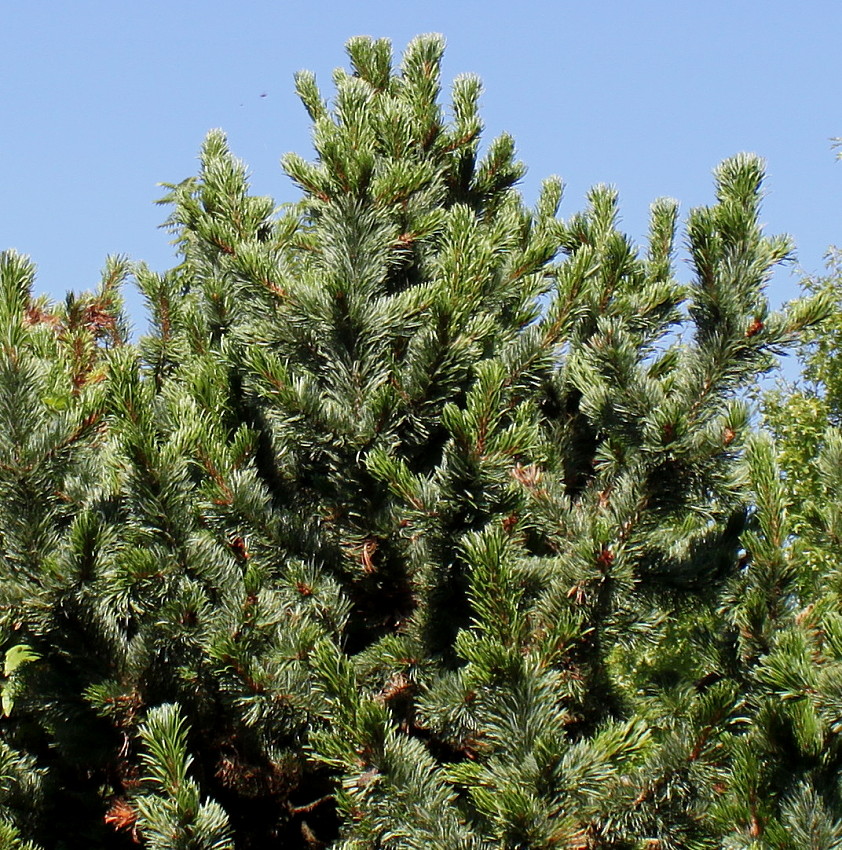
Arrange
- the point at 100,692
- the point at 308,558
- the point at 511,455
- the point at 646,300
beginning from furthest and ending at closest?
the point at 646,300 → the point at 308,558 → the point at 100,692 → the point at 511,455

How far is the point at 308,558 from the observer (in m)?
4.06

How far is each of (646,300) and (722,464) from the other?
3.65ft

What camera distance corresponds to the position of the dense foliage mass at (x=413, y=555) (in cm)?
329

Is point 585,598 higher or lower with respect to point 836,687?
higher

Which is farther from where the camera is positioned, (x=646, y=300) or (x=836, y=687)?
(x=646, y=300)

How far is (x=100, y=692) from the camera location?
381 cm

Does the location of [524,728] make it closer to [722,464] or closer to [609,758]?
[609,758]

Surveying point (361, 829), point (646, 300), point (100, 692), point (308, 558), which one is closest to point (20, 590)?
point (100, 692)

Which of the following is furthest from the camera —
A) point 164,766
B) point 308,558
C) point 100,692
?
point 308,558

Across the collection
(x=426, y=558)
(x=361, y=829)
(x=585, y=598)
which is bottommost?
(x=361, y=829)

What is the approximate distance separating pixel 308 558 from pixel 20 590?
1073 mm

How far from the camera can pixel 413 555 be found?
4105mm

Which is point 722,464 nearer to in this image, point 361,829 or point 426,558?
point 426,558

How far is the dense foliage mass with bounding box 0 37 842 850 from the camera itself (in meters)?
3.29
